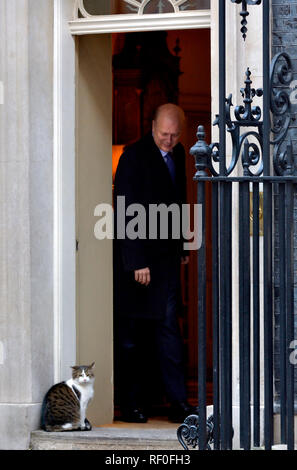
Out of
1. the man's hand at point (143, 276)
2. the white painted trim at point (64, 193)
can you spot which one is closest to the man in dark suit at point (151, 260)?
the man's hand at point (143, 276)

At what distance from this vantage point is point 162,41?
1055 cm

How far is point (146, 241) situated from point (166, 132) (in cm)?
76

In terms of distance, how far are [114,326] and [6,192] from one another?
1606 millimetres

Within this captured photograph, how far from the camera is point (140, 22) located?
8.04 metres

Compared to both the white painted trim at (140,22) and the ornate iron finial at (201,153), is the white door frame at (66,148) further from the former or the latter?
the ornate iron finial at (201,153)

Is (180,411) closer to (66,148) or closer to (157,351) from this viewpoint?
(157,351)

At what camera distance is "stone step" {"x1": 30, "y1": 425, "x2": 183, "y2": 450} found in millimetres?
7613

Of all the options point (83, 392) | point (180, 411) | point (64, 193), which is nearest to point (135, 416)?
point (180, 411)

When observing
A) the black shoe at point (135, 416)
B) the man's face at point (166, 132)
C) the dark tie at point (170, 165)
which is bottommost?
the black shoe at point (135, 416)

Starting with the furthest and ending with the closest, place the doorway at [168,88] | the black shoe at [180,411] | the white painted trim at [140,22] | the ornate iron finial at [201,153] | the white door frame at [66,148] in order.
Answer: the doorway at [168,88], the black shoe at [180,411], the white door frame at [66,148], the white painted trim at [140,22], the ornate iron finial at [201,153]

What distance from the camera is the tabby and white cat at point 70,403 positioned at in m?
7.82

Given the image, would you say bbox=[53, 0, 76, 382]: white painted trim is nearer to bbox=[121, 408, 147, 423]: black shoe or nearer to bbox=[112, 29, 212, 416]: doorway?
bbox=[121, 408, 147, 423]: black shoe
